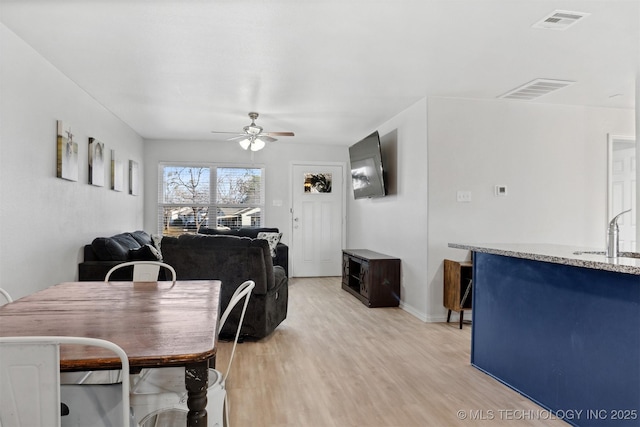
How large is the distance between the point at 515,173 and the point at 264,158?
4.12 meters

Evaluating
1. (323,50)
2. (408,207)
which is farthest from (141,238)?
(323,50)

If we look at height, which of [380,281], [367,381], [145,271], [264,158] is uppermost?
[264,158]

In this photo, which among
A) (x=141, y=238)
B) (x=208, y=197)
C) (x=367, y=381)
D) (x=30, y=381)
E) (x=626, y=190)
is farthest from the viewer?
(x=208, y=197)

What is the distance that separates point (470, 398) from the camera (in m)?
2.50

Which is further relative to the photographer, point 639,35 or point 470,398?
point 639,35

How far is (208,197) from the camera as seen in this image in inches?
280

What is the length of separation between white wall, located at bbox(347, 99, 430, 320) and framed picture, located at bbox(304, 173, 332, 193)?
1524 millimetres

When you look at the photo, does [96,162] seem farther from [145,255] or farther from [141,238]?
[141,238]

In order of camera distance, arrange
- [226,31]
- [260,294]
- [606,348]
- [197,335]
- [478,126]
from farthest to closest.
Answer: [478,126] → [260,294] → [226,31] → [606,348] → [197,335]

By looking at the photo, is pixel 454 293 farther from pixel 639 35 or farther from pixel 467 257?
pixel 639 35

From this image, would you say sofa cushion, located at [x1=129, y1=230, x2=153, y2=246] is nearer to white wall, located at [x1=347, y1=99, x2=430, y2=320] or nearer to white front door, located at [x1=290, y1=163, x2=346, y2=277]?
white front door, located at [x1=290, y1=163, x2=346, y2=277]

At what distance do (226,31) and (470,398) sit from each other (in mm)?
2829

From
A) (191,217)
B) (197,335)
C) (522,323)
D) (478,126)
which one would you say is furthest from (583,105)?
(191,217)

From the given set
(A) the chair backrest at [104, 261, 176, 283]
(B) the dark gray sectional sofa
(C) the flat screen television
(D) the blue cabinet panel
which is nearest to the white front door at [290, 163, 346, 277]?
(C) the flat screen television
